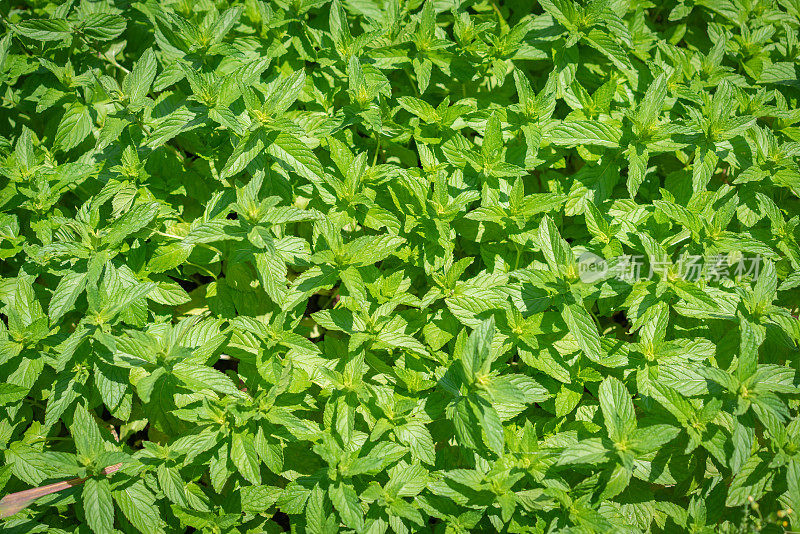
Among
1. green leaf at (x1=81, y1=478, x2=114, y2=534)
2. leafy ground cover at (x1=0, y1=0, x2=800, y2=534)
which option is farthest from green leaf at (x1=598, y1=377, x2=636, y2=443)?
green leaf at (x1=81, y1=478, x2=114, y2=534)

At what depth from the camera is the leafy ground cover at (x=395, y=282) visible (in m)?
2.18

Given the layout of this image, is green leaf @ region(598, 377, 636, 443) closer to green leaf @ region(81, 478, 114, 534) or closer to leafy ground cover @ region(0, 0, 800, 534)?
leafy ground cover @ region(0, 0, 800, 534)

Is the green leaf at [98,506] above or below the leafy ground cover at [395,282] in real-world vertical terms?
below

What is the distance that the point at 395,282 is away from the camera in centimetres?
251

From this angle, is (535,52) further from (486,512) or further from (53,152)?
(53,152)

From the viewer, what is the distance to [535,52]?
291 cm

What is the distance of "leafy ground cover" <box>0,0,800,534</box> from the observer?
86.0 inches

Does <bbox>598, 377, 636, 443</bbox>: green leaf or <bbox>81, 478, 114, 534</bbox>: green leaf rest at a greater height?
<bbox>598, 377, 636, 443</bbox>: green leaf

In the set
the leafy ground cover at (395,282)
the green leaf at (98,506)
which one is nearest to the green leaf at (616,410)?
the leafy ground cover at (395,282)

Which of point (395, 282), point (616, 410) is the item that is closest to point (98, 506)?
point (395, 282)

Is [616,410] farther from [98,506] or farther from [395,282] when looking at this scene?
[98,506]

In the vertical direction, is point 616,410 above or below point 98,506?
above

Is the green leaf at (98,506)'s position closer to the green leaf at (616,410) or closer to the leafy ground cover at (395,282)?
the leafy ground cover at (395,282)

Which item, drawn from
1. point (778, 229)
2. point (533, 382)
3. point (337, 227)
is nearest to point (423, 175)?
point (337, 227)
